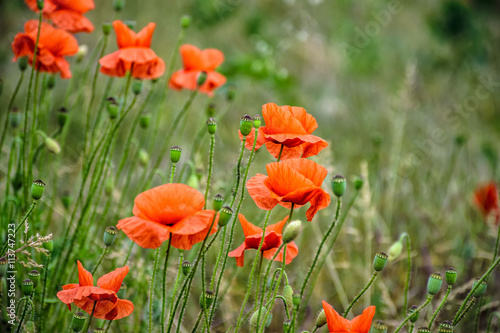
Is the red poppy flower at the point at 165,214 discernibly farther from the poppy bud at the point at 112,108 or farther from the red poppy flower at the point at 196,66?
the red poppy flower at the point at 196,66

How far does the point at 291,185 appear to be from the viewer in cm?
106

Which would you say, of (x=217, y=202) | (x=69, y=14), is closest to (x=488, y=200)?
(x=217, y=202)

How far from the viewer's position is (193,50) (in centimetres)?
181

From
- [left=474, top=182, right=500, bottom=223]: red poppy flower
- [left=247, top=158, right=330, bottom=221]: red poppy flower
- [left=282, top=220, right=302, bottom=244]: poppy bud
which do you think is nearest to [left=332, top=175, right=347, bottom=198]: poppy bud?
[left=247, top=158, right=330, bottom=221]: red poppy flower

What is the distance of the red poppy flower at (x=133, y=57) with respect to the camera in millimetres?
1486

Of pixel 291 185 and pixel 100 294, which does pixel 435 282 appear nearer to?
pixel 291 185

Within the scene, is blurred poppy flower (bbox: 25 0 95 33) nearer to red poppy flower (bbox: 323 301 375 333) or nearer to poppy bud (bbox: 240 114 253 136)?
poppy bud (bbox: 240 114 253 136)

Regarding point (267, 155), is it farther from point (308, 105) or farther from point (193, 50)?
point (193, 50)

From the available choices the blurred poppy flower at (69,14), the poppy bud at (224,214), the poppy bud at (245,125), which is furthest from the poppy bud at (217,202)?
the blurred poppy flower at (69,14)

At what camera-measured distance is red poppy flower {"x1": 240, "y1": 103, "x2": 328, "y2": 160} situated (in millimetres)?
1141

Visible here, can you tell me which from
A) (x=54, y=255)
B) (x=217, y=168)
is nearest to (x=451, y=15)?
(x=217, y=168)

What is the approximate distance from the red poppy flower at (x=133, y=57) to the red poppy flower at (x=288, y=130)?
0.48 meters

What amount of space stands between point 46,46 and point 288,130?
0.83 m

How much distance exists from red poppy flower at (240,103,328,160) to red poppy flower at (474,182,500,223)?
1226 millimetres
